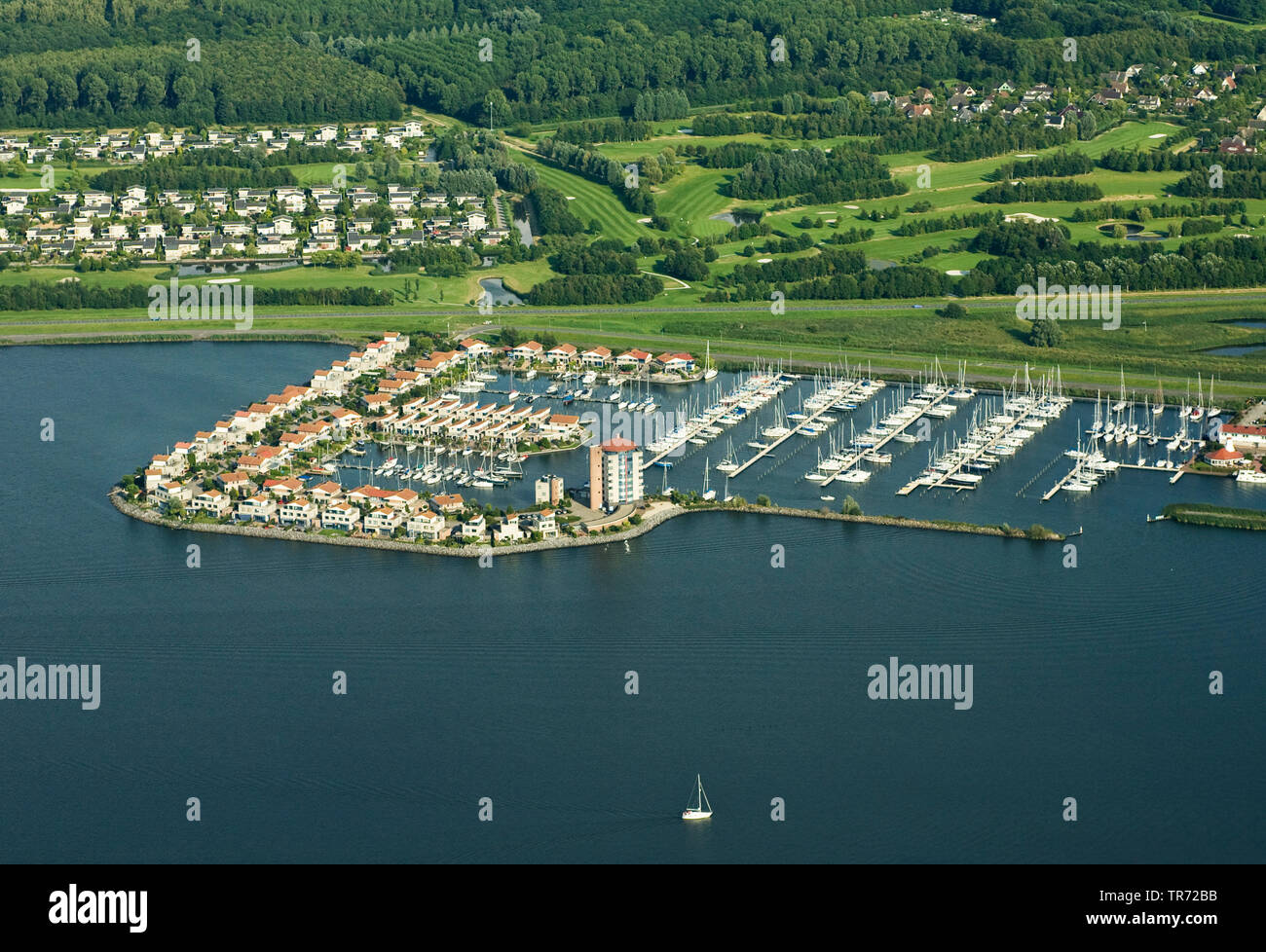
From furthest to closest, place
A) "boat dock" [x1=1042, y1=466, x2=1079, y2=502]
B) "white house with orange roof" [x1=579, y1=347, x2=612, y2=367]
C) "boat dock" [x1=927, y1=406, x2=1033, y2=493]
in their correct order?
"white house with orange roof" [x1=579, y1=347, x2=612, y2=367]
"boat dock" [x1=927, y1=406, x2=1033, y2=493]
"boat dock" [x1=1042, y1=466, x2=1079, y2=502]

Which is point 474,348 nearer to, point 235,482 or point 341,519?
point 235,482

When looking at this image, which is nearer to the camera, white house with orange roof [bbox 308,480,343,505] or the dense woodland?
white house with orange roof [bbox 308,480,343,505]

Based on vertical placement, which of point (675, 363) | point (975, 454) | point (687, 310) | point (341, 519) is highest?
point (687, 310)

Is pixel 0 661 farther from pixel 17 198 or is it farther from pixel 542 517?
pixel 17 198

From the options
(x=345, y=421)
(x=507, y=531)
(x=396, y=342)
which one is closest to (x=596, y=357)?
(x=396, y=342)

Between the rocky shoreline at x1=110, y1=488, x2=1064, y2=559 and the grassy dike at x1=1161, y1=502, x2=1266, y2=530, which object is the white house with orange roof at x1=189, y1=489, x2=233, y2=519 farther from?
the grassy dike at x1=1161, y1=502, x2=1266, y2=530

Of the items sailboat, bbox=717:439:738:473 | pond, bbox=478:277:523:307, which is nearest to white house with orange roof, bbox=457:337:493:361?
pond, bbox=478:277:523:307
